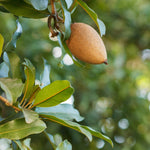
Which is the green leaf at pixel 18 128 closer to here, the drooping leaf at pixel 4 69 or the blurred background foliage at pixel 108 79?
the drooping leaf at pixel 4 69

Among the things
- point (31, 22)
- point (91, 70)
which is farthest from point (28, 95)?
point (91, 70)

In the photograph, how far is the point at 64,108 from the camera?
545 mm

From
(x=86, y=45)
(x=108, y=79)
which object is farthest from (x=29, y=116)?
(x=108, y=79)

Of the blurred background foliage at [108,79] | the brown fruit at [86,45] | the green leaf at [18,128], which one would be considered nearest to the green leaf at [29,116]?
the green leaf at [18,128]

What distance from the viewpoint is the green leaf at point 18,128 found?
0.43 metres

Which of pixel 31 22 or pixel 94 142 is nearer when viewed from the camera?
pixel 31 22

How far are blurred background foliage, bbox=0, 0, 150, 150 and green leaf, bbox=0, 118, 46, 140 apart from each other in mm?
758

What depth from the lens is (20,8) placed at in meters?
0.49

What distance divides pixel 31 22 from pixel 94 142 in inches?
29.5

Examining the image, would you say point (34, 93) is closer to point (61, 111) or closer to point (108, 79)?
point (61, 111)

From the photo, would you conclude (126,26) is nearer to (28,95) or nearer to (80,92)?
(80,92)

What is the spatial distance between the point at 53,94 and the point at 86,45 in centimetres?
10

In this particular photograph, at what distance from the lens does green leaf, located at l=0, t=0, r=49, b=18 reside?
475 millimetres

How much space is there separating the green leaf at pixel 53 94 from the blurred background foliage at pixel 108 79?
0.73 m
